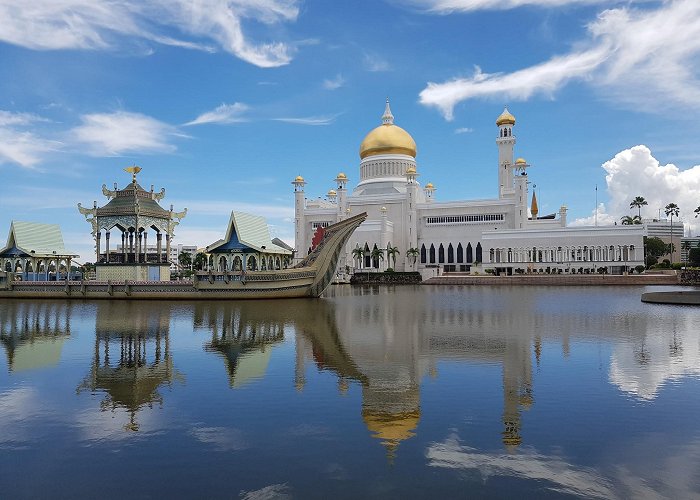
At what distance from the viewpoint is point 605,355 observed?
542 inches

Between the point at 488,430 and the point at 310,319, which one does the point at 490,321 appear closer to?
the point at 310,319

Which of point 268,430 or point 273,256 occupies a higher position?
point 273,256

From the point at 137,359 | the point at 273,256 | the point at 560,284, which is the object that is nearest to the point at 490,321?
the point at 137,359

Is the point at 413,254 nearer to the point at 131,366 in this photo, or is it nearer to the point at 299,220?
the point at 299,220

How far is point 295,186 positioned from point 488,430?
7842cm

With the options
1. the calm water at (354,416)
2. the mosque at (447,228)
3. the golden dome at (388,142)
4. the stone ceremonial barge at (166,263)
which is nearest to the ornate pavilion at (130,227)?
the stone ceremonial barge at (166,263)

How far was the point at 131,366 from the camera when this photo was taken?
42.7 feet

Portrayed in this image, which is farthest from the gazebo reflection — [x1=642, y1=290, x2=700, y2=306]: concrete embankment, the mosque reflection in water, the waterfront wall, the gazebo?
the waterfront wall

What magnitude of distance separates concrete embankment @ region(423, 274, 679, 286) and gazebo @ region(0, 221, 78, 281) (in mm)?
39093

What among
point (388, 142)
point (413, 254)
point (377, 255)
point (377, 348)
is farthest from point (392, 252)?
point (377, 348)

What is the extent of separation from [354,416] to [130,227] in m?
35.9

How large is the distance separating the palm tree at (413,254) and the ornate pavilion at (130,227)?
4023cm

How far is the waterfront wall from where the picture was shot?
66750 millimetres

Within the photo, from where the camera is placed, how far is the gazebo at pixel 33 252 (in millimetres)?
46719
